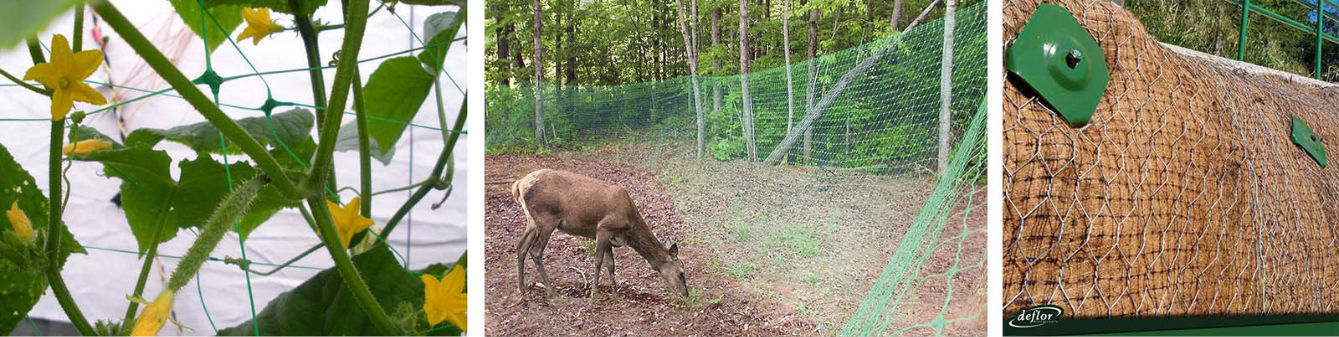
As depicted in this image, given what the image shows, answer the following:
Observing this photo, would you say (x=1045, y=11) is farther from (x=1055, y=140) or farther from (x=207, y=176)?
(x=207, y=176)

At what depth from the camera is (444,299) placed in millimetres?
304

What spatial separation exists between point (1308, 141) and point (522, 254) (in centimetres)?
85

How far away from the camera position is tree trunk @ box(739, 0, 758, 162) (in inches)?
27.0

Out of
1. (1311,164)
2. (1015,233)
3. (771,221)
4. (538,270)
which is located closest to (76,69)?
(538,270)

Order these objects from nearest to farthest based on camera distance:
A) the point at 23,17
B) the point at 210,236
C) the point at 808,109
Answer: the point at 23,17, the point at 210,236, the point at 808,109

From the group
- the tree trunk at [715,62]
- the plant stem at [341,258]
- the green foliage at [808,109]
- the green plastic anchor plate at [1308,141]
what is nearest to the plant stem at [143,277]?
the plant stem at [341,258]

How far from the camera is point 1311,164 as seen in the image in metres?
0.80

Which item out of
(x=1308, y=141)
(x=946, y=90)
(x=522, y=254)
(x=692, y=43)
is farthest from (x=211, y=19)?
(x=1308, y=141)

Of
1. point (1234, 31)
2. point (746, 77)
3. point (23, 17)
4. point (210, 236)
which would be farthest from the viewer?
point (1234, 31)

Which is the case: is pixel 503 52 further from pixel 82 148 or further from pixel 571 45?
pixel 82 148

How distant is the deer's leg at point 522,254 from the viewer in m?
0.57

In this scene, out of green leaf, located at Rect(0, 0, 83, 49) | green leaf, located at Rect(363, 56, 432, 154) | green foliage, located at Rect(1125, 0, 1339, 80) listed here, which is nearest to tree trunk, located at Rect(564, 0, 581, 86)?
green leaf, located at Rect(363, 56, 432, 154)

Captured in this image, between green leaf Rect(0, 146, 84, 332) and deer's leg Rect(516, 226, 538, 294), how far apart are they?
0.29 meters

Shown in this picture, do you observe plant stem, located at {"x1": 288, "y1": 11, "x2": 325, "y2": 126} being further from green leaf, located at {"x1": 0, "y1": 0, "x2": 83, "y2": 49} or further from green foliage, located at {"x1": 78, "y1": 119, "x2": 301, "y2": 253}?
green leaf, located at {"x1": 0, "y1": 0, "x2": 83, "y2": 49}
